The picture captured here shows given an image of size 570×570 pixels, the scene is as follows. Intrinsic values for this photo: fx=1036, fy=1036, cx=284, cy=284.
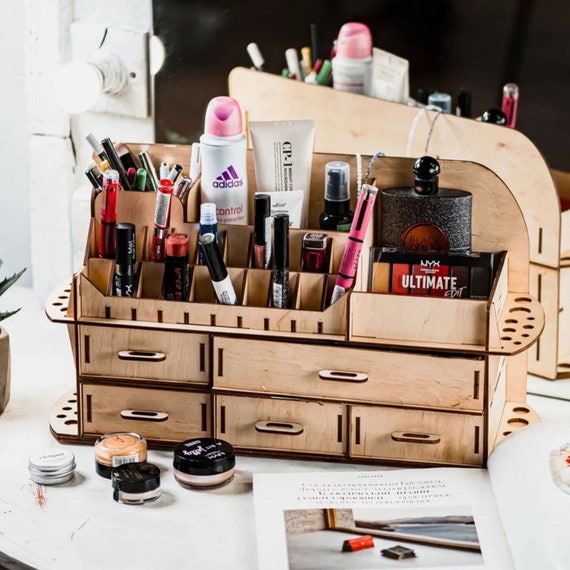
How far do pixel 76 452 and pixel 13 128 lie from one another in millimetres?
587

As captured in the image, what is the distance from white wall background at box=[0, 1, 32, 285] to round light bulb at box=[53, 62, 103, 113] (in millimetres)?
115

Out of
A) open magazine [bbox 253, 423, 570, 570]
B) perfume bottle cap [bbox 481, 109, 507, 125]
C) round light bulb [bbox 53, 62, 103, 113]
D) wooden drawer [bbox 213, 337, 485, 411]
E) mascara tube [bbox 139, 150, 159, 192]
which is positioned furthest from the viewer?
round light bulb [bbox 53, 62, 103, 113]

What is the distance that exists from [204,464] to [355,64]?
517 millimetres

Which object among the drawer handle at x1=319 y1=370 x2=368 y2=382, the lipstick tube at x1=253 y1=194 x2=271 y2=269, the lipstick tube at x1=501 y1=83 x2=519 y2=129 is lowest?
the drawer handle at x1=319 y1=370 x2=368 y2=382

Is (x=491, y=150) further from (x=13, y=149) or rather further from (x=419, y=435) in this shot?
(x=13, y=149)

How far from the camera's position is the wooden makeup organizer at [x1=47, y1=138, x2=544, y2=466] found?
855 millimetres

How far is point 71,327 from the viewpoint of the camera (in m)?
0.92

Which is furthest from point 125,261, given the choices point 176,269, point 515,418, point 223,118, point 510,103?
point 510,103

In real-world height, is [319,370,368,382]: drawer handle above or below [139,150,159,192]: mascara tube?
below

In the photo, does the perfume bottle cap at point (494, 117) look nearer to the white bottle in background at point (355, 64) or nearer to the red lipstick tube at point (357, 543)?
the white bottle in background at point (355, 64)

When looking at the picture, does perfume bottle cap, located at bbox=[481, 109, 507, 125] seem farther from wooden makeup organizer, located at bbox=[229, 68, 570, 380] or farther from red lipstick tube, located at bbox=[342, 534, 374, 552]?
red lipstick tube, located at bbox=[342, 534, 374, 552]

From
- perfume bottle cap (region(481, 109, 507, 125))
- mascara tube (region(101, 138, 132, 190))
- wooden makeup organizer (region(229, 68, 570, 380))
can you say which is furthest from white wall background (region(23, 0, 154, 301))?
perfume bottle cap (region(481, 109, 507, 125))

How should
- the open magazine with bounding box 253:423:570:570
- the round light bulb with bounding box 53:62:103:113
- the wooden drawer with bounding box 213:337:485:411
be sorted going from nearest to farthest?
1. the open magazine with bounding box 253:423:570:570
2. the wooden drawer with bounding box 213:337:485:411
3. the round light bulb with bounding box 53:62:103:113

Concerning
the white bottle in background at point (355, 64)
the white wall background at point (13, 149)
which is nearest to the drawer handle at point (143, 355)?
the white bottle in background at point (355, 64)
